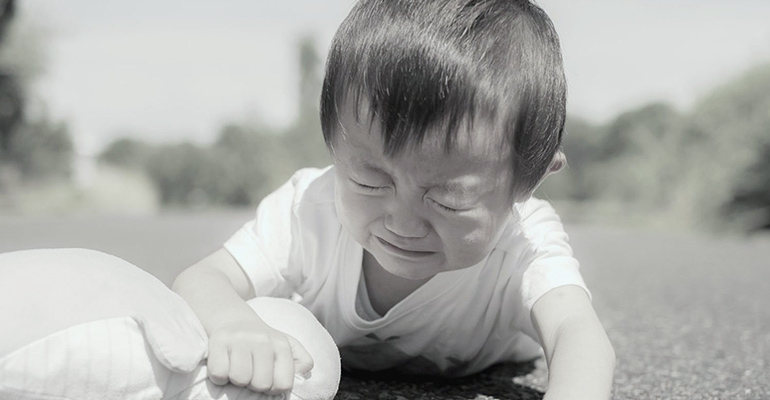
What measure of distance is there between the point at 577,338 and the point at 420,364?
1.63ft

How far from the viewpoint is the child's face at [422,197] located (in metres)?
1.16

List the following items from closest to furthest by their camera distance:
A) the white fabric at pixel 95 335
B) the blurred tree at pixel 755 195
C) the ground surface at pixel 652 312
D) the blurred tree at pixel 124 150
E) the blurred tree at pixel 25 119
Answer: the white fabric at pixel 95 335 < the ground surface at pixel 652 312 < the blurred tree at pixel 755 195 < the blurred tree at pixel 25 119 < the blurred tree at pixel 124 150

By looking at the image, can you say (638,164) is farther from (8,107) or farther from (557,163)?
(557,163)

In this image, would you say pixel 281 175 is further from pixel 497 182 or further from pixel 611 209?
pixel 497 182

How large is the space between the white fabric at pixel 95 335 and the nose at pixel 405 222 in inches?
11.4

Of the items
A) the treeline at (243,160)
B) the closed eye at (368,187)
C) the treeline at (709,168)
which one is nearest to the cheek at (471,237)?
the closed eye at (368,187)

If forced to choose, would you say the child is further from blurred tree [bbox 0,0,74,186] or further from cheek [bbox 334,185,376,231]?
blurred tree [bbox 0,0,74,186]

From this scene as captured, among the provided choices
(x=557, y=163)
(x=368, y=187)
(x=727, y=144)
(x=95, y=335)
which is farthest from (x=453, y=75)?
(x=727, y=144)

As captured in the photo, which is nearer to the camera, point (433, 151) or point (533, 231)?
point (433, 151)

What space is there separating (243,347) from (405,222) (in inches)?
12.6

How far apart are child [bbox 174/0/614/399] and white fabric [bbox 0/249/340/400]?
0.06 metres

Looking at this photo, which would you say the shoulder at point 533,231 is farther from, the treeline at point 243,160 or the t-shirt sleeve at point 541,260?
the treeline at point 243,160

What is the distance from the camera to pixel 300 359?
118 centimetres

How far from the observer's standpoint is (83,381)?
3.27 ft
